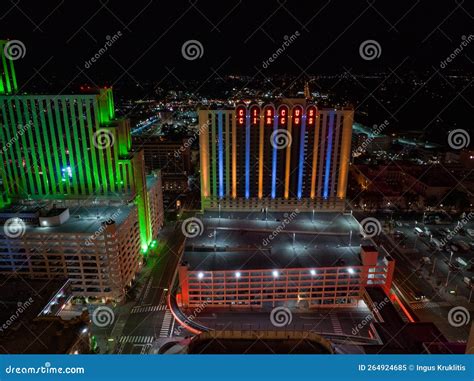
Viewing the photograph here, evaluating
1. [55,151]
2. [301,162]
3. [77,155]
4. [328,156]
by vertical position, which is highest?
[55,151]

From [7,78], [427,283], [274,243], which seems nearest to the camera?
[274,243]

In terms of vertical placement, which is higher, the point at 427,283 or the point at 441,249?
the point at 441,249

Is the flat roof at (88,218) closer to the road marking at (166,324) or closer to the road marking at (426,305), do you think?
the road marking at (166,324)

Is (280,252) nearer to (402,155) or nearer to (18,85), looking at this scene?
(18,85)

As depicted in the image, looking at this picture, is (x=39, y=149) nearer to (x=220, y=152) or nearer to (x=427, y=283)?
(x=220, y=152)

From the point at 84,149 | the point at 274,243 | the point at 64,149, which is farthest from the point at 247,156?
the point at 64,149

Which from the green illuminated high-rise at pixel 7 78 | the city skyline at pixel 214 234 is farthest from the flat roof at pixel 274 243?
the green illuminated high-rise at pixel 7 78
